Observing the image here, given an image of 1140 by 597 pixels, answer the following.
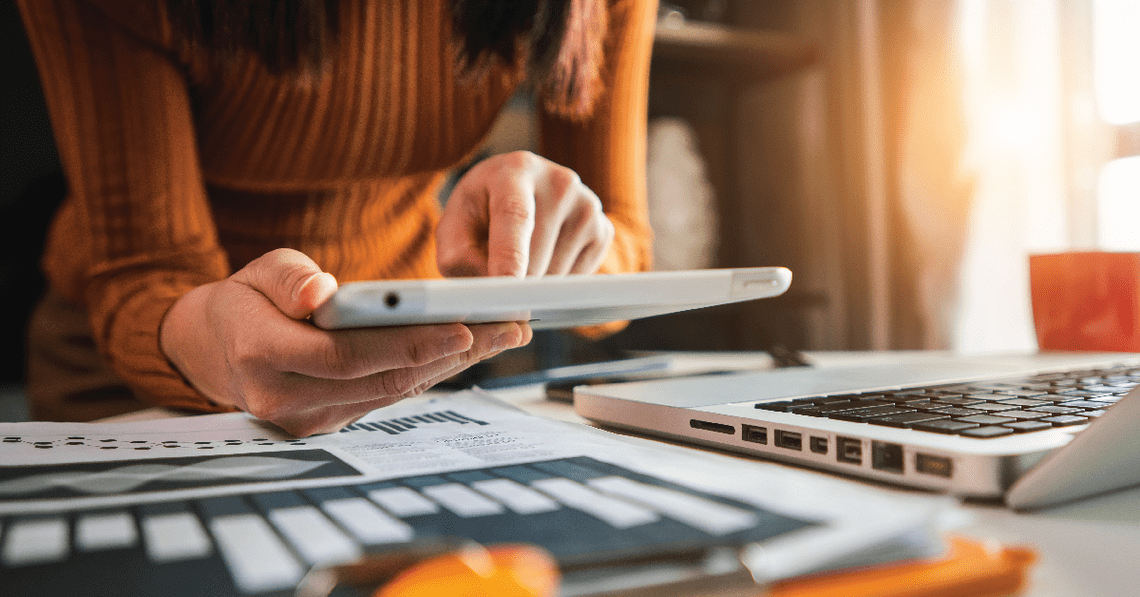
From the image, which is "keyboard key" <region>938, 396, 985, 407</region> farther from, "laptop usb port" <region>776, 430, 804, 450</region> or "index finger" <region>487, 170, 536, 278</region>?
"index finger" <region>487, 170, 536, 278</region>

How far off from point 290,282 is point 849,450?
0.89ft

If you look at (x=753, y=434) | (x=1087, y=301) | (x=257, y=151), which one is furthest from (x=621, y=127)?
(x=753, y=434)

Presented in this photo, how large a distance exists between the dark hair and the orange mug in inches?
21.1

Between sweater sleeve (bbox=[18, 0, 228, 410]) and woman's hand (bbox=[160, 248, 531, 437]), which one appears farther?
sweater sleeve (bbox=[18, 0, 228, 410])

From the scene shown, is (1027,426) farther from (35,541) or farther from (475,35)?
(475,35)

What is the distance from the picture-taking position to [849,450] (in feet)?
0.97

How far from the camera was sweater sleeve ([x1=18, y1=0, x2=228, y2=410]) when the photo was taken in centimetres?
64

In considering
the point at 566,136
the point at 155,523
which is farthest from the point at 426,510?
the point at 566,136

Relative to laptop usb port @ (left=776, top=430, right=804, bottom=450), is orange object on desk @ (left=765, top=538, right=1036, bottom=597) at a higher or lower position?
lower

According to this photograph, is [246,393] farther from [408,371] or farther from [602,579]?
[602,579]

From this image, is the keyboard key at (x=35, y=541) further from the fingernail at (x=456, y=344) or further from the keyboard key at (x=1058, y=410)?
the keyboard key at (x=1058, y=410)

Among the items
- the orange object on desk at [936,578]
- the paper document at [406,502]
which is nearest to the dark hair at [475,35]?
the paper document at [406,502]

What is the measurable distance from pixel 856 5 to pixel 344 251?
4.30ft

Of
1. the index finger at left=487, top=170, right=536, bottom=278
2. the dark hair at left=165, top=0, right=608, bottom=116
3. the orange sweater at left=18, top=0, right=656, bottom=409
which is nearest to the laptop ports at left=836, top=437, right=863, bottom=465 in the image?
the index finger at left=487, top=170, right=536, bottom=278
